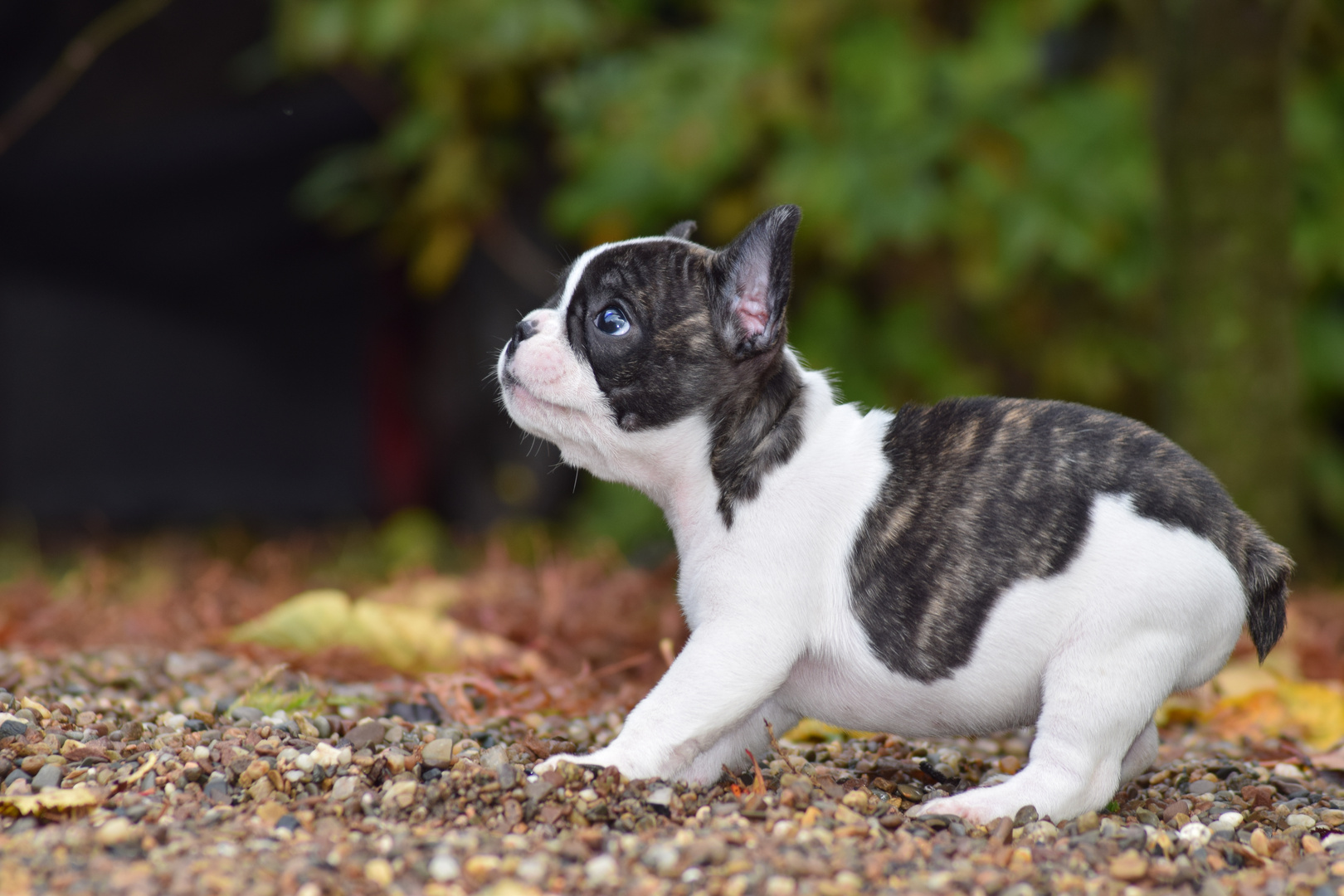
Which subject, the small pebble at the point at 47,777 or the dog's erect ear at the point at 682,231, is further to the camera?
the dog's erect ear at the point at 682,231

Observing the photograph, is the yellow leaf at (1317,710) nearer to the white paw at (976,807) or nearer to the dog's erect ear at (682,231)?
the white paw at (976,807)

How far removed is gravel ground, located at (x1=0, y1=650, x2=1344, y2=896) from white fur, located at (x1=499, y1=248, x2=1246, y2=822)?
0.39 ft

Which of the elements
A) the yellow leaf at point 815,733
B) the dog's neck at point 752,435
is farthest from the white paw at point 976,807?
the yellow leaf at point 815,733

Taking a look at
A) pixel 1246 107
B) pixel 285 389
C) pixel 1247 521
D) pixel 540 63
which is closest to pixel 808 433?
pixel 1247 521

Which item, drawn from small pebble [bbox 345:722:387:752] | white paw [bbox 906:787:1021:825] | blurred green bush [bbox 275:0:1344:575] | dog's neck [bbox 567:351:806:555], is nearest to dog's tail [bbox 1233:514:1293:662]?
white paw [bbox 906:787:1021:825]

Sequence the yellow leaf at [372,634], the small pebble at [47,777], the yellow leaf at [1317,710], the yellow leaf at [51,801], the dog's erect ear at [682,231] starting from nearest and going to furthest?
the yellow leaf at [51,801] → the small pebble at [47,777] → the dog's erect ear at [682,231] → the yellow leaf at [1317,710] → the yellow leaf at [372,634]

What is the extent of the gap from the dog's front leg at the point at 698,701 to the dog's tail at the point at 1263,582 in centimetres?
107

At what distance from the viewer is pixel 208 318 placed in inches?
346

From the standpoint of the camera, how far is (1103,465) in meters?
2.86

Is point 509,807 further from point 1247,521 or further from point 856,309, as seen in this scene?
point 856,309

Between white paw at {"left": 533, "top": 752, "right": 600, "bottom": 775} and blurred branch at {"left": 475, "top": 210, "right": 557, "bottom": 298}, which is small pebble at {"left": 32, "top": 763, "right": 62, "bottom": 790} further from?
blurred branch at {"left": 475, "top": 210, "right": 557, "bottom": 298}

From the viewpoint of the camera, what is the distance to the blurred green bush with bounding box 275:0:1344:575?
240 inches

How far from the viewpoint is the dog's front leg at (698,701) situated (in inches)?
107

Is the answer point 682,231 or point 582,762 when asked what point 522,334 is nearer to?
point 682,231
